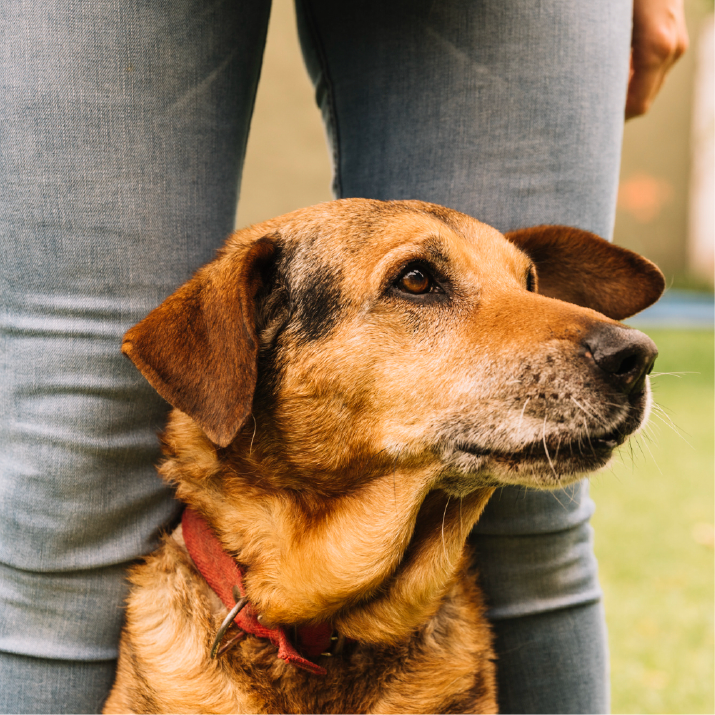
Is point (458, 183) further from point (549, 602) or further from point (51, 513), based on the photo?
point (51, 513)

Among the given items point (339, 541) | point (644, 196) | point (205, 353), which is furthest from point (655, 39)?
point (644, 196)

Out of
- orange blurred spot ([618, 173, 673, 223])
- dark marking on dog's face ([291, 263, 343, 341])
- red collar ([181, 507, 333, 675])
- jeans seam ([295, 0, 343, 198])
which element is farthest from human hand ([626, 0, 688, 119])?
orange blurred spot ([618, 173, 673, 223])

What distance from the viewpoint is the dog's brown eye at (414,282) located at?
2.03m

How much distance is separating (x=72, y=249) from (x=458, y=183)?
1.15m

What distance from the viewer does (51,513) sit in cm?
200

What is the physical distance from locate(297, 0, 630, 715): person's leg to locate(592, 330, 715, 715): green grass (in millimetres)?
428

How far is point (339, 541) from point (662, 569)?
3294mm

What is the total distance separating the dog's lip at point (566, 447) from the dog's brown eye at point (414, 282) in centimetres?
48

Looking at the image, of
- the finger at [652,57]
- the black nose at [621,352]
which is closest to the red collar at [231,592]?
the black nose at [621,352]

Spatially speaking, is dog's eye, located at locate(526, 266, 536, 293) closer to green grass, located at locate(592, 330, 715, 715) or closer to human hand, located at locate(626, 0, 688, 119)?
green grass, located at locate(592, 330, 715, 715)

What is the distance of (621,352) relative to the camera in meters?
1.67

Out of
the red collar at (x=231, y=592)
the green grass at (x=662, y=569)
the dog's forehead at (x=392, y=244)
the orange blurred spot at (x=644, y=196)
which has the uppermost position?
the dog's forehead at (x=392, y=244)

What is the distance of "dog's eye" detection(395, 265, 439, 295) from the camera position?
6.66 feet

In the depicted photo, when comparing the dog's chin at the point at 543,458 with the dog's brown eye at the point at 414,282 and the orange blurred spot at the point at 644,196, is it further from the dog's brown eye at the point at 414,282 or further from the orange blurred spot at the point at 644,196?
the orange blurred spot at the point at 644,196
